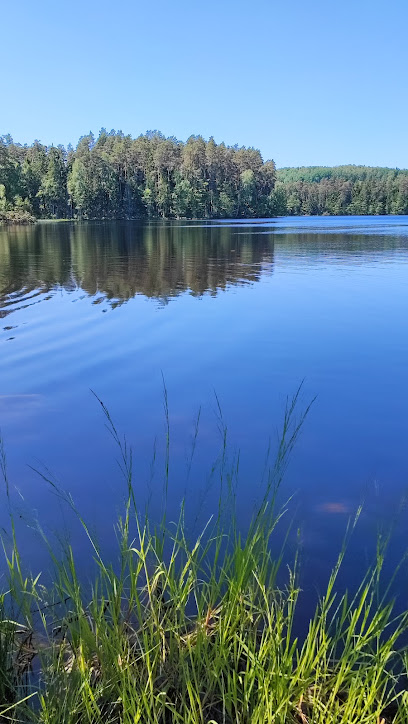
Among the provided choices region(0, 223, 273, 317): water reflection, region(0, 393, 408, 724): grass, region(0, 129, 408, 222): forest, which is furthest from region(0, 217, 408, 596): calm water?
region(0, 129, 408, 222): forest

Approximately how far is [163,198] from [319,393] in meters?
119

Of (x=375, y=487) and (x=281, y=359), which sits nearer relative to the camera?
(x=375, y=487)

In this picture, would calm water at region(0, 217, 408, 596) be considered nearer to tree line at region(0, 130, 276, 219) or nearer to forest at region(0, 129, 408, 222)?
forest at region(0, 129, 408, 222)

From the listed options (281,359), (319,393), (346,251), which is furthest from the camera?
(346,251)

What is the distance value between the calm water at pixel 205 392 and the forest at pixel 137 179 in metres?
88.9

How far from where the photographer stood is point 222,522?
506 cm

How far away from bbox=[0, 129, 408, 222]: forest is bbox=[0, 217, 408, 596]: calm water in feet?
292

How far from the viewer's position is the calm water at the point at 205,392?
5547mm

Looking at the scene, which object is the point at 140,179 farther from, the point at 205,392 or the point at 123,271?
the point at 205,392

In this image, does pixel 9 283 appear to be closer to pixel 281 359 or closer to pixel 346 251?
pixel 281 359

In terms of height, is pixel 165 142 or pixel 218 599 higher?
pixel 165 142

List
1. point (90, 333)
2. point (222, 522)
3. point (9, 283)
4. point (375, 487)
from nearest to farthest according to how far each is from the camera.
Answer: point (222, 522)
point (375, 487)
point (90, 333)
point (9, 283)

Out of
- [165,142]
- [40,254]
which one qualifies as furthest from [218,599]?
[165,142]

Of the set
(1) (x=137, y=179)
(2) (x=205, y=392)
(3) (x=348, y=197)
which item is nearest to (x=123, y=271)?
(2) (x=205, y=392)
